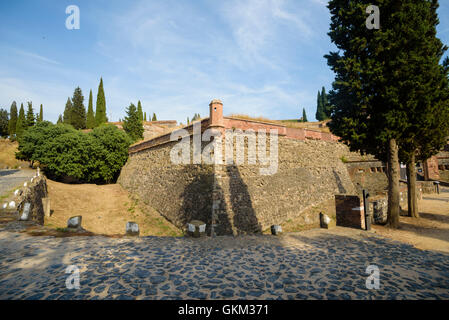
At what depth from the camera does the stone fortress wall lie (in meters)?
10.9

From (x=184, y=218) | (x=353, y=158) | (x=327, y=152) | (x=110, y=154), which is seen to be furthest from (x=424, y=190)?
(x=110, y=154)

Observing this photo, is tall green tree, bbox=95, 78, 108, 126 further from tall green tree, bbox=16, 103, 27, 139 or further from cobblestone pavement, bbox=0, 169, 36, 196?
cobblestone pavement, bbox=0, 169, 36, 196

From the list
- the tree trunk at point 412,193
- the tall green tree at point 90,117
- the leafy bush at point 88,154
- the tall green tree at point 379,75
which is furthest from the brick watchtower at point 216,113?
the tall green tree at point 90,117

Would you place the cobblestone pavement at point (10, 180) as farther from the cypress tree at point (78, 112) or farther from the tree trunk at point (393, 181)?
the cypress tree at point (78, 112)

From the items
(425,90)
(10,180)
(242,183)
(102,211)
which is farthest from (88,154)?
(425,90)

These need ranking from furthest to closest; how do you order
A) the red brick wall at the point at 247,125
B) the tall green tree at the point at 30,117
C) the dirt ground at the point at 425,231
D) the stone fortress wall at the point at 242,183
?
the tall green tree at the point at 30,117
the red brick wall at the point at 247,125
the stone fortress wall at the point at 242,183
the dirt ground at the point at 425,231

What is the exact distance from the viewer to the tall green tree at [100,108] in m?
44.2

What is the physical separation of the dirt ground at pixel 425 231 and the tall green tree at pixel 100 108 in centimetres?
4839

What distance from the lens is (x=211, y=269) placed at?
5.36 meters

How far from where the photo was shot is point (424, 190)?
2511 cm

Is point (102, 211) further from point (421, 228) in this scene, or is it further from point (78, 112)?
point (78, 112)

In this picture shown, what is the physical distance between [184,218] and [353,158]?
64.6 ft

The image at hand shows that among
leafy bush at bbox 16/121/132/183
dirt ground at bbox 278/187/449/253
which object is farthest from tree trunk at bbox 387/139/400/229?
leafy bush at bbox 16/121/132/183

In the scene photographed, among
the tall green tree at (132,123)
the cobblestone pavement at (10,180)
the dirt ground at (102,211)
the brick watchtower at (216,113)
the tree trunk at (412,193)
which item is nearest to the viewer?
the brick watchtower at (216,113)
